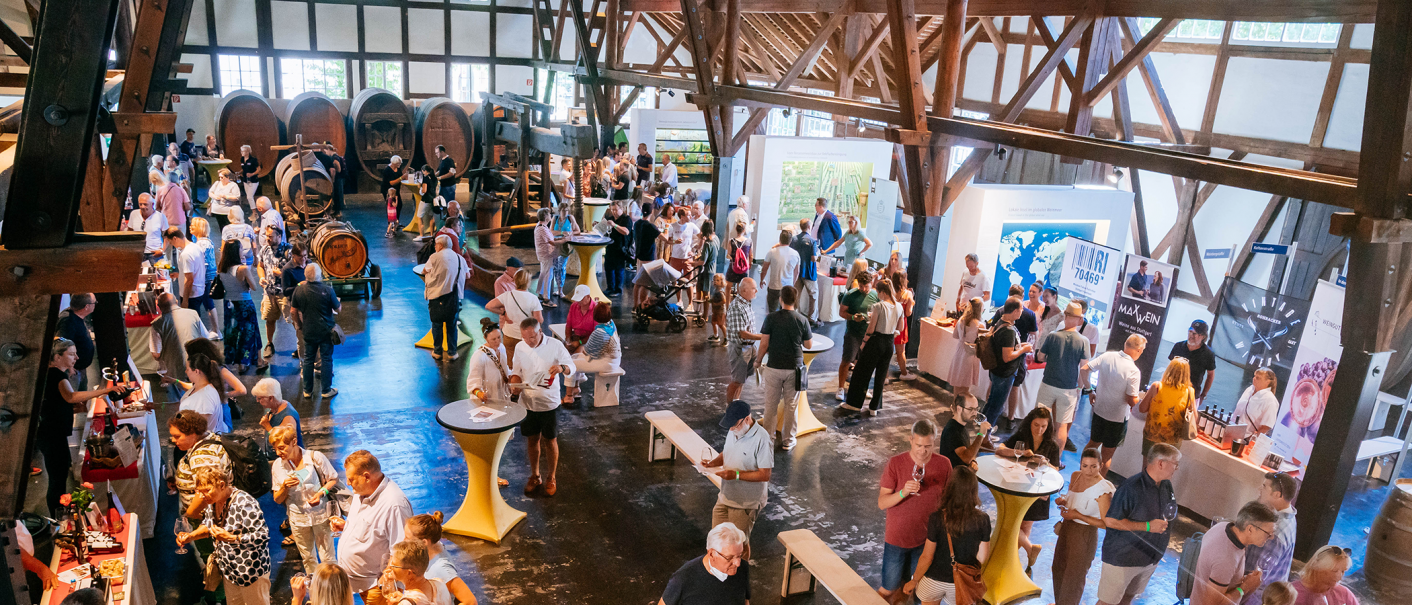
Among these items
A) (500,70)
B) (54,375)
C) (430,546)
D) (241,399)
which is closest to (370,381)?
(241,399)

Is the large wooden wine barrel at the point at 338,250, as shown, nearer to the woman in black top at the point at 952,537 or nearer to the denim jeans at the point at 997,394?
the denim jeans at the point at 997,394

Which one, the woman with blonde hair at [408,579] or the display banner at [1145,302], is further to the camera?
the display banner at [1145,302]

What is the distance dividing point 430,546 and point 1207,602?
149 inches

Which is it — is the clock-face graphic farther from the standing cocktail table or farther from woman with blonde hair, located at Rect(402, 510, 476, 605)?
woman with blonde hair, located at Rect(402, 510, 476, 605)

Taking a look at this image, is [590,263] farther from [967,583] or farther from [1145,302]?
[967,583]

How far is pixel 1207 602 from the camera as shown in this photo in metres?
4.41

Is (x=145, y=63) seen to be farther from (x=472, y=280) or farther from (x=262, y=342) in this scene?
(x=472, y=280)

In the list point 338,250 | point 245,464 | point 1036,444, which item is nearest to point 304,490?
point 245,464

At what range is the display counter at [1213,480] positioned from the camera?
19.8ft

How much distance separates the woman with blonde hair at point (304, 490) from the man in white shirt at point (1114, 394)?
16.4ft

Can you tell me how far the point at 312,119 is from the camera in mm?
17562

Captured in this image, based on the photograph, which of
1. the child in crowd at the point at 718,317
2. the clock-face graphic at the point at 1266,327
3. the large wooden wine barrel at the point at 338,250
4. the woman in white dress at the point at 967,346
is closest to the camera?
the woman in white dress at the point at 967,346

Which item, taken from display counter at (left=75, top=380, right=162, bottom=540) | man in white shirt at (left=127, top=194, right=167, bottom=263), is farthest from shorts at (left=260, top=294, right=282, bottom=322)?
display counter at (left=75, top=380, right=162, bottom=540)

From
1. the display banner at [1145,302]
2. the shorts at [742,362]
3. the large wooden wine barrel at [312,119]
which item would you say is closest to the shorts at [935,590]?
the shorts at [742,362]
